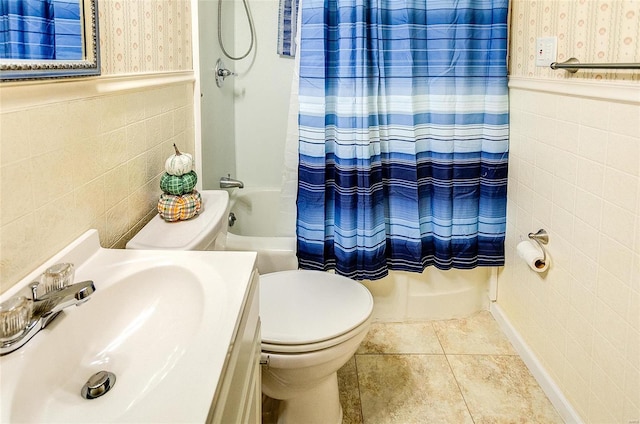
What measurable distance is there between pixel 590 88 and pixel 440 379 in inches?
45.7

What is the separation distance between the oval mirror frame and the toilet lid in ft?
2.77

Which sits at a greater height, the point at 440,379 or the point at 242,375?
the point at 242,375

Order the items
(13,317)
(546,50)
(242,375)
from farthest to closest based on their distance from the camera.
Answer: (546,50) < (242,375) < (13,317)

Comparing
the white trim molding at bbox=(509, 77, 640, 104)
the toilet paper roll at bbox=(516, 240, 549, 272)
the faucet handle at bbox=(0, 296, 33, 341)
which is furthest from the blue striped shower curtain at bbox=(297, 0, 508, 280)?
the faucet handle at bbox=(0, 296, 33, 341)

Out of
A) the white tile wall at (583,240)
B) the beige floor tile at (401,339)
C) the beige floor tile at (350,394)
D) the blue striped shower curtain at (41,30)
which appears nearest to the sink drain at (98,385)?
the blue striped shower curtain at (41,30)

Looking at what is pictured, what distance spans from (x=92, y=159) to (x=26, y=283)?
387 mm

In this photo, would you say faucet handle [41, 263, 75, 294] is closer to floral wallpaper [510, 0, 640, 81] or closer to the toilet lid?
the toilet lid

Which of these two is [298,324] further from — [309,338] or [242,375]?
[242,375]

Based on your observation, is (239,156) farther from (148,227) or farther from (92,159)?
(92,159)

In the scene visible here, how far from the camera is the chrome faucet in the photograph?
0.79 m

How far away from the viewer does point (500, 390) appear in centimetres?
192

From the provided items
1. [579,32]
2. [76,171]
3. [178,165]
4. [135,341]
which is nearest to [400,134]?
[579,32]

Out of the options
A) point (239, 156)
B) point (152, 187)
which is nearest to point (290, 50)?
point (239, 156)

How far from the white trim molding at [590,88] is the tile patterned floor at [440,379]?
1.07 metres
